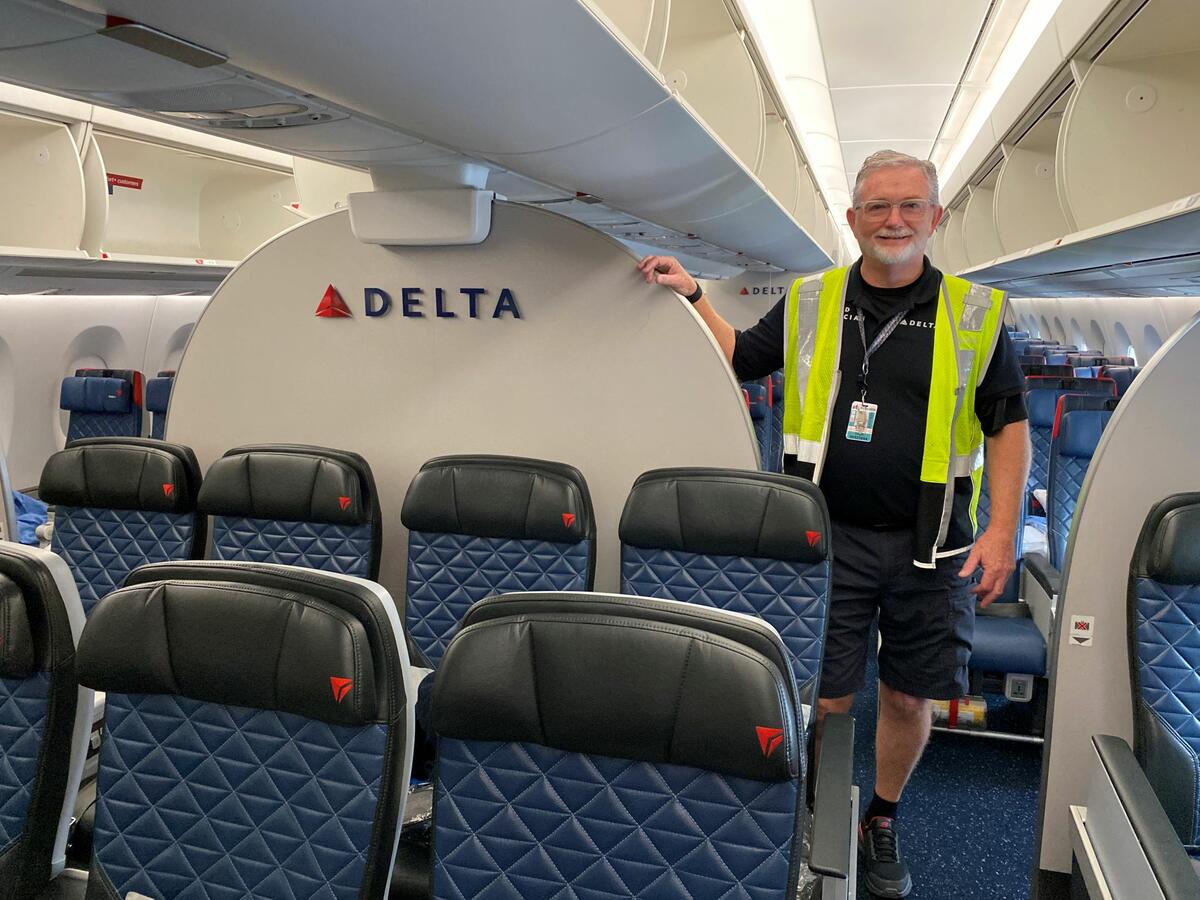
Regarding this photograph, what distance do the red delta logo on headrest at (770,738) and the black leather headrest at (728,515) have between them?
3.58 feet

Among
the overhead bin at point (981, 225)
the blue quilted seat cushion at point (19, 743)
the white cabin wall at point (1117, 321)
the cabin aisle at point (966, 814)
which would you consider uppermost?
the overhead bin at point (981, 225)

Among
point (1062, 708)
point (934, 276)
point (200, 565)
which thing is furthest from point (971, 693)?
point (200, 565)

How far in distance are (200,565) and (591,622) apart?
2.42 feet

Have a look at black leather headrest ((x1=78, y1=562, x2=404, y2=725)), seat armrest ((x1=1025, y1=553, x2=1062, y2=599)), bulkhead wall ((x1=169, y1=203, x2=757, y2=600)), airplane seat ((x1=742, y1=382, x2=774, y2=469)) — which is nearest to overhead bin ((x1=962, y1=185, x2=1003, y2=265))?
airplane seat ((x1=742, y1=382, x2=774, y2=469))

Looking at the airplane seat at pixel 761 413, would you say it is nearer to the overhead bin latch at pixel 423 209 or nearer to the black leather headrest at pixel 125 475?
the overhead bin latch at pixel 423 209

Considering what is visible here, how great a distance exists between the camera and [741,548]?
7.69 ft

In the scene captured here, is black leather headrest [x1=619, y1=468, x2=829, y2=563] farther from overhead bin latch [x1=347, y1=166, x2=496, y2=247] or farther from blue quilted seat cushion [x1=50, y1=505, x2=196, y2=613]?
blue quilted seat cushion [x1=50, y1=505, x2=196, y2=613]

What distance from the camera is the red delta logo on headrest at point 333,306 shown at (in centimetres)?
303

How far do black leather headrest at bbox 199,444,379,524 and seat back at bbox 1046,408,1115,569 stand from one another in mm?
2690

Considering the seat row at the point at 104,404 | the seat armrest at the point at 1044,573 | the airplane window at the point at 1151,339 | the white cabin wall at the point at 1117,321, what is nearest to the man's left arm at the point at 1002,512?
the seat armrest at the point at 1044,573

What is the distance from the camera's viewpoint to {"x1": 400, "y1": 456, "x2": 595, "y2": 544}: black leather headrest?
2580 millimetres

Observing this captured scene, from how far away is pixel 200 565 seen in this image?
1523 millimetres

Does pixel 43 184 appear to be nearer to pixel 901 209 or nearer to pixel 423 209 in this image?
pixel 423 209

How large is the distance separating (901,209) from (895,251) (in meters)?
0.11
